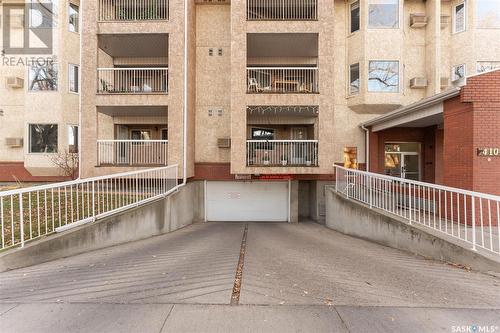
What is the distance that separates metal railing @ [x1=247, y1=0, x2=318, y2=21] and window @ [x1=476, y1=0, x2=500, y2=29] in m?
8.45

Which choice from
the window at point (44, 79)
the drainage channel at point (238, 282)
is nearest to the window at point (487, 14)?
the drainage channel at point (238, 282)

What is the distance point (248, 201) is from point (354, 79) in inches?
327

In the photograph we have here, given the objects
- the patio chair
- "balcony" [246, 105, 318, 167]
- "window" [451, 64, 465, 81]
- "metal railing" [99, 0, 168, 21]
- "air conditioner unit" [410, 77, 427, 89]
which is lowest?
"balcony" [246, 105, 318, 167]

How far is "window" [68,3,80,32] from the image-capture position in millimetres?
12590

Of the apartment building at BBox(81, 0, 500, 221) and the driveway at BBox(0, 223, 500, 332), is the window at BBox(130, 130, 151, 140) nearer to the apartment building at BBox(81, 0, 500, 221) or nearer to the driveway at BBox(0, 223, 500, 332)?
the apartment building at BBox(81, 0, 500, 221)

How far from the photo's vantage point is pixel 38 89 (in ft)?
41.0

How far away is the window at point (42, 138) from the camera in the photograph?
12.4m

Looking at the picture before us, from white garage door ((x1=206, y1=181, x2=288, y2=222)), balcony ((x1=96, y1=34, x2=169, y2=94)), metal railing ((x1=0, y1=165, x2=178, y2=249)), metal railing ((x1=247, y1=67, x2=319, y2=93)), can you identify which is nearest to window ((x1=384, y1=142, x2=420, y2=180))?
metal railing ((x1=247, y1=67, x2=319, y2=93))

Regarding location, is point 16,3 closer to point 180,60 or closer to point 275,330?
point 180,60

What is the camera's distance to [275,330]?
2799mm

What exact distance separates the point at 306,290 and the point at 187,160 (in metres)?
8.52

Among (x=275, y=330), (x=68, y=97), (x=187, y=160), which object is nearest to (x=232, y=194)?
(x=187, y=160)

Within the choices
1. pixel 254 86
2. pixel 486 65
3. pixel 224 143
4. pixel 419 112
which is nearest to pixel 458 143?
pixel 419 112

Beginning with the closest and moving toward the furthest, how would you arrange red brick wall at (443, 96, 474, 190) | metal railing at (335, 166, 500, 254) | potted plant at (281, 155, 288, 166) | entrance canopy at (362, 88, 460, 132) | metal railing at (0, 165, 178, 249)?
metal railing at (0, 165, 178, 249)
metal railing at (335, 166, 500, 254)
red brick wall at (443, 96, 474, 190)
entrance canopy at (362, 88, 460, 132)
potted plant at (281, 155, 288, 166)
